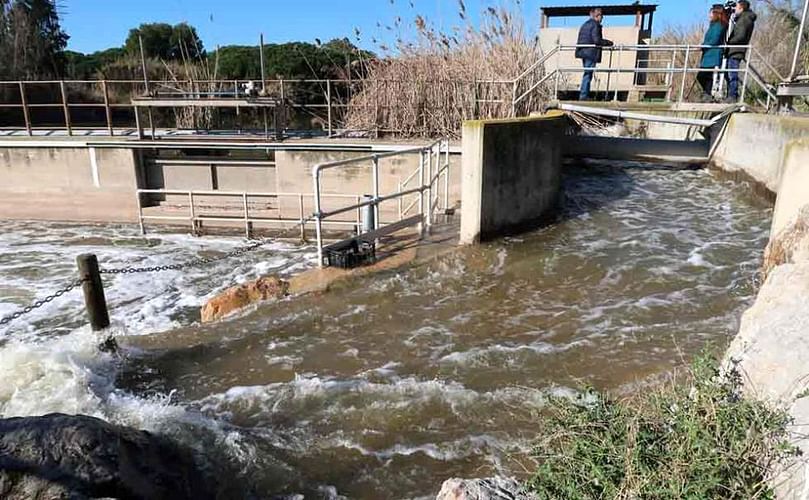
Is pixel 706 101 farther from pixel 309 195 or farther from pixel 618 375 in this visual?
pixel 618 375

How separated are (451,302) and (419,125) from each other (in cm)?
767

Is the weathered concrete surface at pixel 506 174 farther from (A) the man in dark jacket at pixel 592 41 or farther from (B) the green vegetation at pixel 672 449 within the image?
(B) the green vegetation at pixel 672 449

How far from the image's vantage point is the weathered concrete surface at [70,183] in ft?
44.0

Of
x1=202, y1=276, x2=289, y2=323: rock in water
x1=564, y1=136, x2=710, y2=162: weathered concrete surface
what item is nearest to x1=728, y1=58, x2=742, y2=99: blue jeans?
x1=564, y1=136, x2=710, y2=162: weathered concrete surface

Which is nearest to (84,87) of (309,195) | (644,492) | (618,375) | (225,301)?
(309,195)

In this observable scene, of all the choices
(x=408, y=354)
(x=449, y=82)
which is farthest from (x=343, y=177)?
(x=408, y=354)

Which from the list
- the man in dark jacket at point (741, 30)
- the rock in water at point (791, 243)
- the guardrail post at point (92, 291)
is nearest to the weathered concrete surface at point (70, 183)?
the guardrail post at point (92, 291)

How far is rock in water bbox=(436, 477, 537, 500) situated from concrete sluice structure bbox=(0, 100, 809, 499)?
60 centimetres

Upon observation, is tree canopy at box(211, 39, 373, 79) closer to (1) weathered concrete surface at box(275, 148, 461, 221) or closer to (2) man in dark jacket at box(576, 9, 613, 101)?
(1) weathered concrete surface at box(275, 148, 461, 221)

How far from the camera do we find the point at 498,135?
7.78m

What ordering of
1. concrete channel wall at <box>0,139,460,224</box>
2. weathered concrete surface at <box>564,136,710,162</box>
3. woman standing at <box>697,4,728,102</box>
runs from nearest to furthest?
woman standing at <box>697,4,728,102</box> → concrete channel wall at <box>0,139,460,224</box> → weathered concrete surface at <box>564,136,710,162</box>

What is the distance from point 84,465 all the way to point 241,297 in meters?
3.51

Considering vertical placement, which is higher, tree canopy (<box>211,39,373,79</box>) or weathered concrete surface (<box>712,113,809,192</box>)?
tree canopy (<box>211,39,373,79</box>)

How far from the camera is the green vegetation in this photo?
85.3 inches
